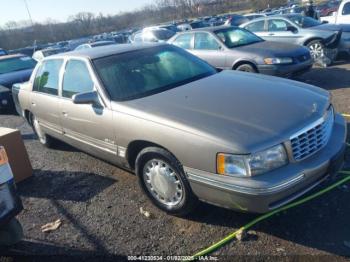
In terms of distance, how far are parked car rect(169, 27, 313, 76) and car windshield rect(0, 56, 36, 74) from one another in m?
5.07

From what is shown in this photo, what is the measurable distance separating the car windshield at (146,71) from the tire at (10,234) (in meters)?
1.59

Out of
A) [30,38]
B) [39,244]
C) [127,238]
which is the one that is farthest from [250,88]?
[30,38]

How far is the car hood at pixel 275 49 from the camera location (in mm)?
7648

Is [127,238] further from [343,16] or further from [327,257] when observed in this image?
[343,16]

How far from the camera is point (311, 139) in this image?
300 cm

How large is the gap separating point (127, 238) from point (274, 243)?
136cm

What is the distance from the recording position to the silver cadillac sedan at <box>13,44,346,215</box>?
2.77 m

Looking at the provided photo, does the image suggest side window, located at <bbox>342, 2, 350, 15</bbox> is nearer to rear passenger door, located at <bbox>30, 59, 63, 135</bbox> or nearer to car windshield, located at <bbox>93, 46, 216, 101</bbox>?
car windshield, located at <bbox>93, 46, 216, 101</bbox>

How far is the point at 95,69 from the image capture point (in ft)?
13.2

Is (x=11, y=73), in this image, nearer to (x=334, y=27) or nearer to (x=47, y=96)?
(x=47, y=96)

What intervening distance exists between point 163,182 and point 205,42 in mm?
6060

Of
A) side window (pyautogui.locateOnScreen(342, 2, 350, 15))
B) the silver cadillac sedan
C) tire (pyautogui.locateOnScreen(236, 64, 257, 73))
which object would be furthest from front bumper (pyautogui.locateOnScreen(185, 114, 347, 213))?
side window (pyautogui.locateOnScreen(342, 2, 350, 15))

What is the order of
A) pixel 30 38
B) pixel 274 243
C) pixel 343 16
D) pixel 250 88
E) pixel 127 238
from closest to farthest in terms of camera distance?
1. pixel 274 243
2. pixel 127 238
3. pixel 250 88
4. pixel 343 16
5. pixel 30 38

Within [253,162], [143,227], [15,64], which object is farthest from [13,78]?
[253,162]
